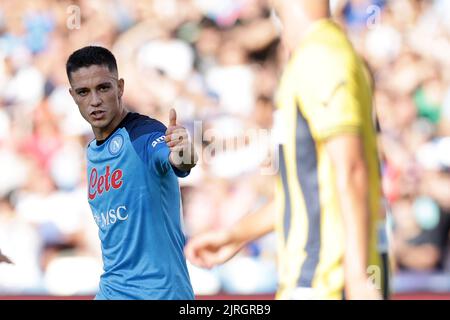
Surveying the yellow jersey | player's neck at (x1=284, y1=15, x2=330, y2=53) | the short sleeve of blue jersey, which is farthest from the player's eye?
player's neck at (x1=284, y1=15, x2=330, y2=53)

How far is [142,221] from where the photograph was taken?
9.11 feet

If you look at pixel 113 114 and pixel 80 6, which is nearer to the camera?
pixel 113 114

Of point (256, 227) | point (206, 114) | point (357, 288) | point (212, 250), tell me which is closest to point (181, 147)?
point (212, 250)

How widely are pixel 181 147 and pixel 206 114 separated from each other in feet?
7.95

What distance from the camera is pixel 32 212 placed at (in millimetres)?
5020

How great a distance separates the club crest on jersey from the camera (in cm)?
288

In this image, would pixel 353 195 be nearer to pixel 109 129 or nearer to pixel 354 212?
pixel 354 212

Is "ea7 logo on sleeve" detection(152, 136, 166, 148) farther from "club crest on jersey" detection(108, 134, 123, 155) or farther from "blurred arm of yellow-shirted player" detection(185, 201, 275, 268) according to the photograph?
"blurred arm of yellow-shirted player" detection(185, 201, 275, 268)

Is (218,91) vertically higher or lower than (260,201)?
higher

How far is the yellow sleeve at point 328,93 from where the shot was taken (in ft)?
12.2

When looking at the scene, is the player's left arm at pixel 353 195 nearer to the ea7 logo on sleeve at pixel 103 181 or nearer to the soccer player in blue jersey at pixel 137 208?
the soccer player in blue jersey at pixel 137 208
